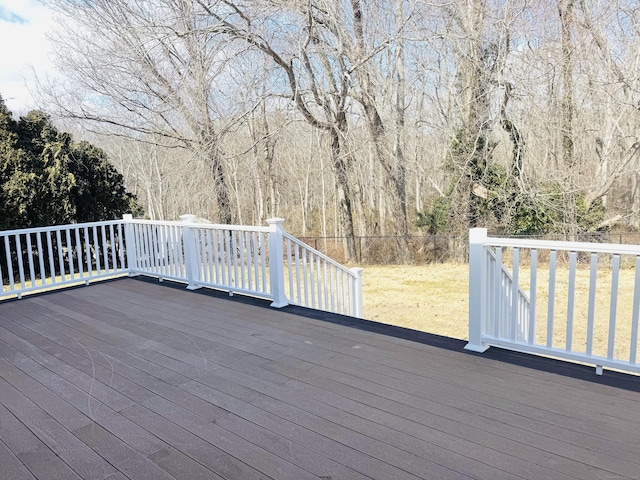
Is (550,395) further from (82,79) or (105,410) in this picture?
(82,79)

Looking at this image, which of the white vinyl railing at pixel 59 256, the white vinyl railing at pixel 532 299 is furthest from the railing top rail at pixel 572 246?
the white vinyl railing at pixel 59 256

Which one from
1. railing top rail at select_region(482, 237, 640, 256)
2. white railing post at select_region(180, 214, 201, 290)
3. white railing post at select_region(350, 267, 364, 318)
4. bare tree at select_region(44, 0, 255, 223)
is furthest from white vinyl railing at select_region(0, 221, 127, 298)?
railing top rail at select_region(482, 237, 640, 256)

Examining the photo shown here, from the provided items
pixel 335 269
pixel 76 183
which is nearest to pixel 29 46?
pixel 76 183

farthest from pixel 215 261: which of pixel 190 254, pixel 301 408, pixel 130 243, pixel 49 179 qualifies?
pixel 49 179

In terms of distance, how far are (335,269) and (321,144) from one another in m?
8.63

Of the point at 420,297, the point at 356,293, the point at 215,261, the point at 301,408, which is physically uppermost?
the point at 215,261

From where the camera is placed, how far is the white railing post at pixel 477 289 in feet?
9.21

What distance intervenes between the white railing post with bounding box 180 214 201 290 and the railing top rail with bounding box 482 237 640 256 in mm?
3244

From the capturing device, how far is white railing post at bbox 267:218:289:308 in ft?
13.6

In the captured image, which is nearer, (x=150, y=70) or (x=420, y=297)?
(x=420, y=297)

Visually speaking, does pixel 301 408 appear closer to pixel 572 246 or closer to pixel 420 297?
pixel 572 246

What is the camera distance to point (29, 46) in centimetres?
1030

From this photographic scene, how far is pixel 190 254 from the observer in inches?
194

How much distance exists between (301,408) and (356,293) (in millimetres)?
3143
